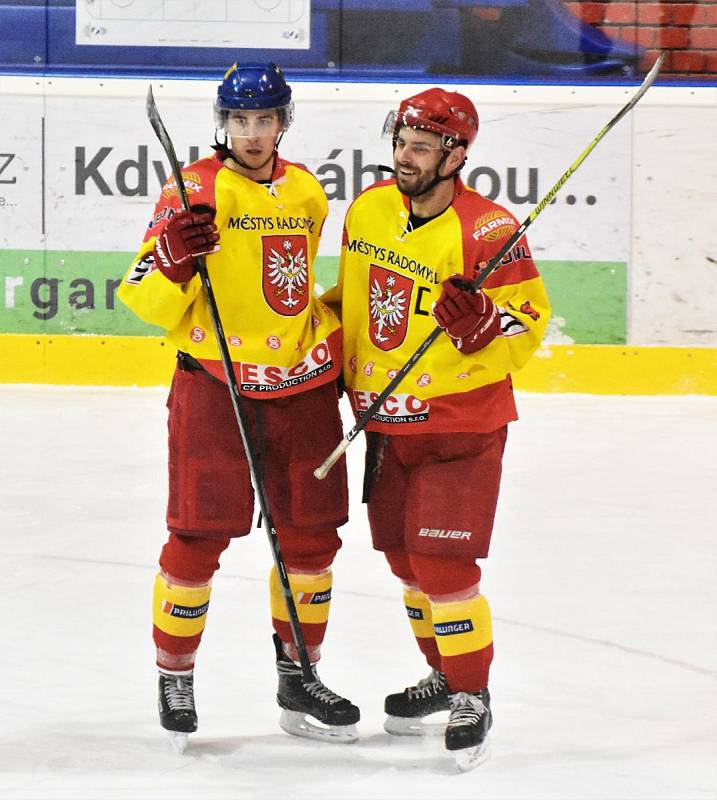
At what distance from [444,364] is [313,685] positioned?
0.57 m

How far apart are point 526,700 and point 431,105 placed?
1006 mm

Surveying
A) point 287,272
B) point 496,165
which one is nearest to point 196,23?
point 496,165

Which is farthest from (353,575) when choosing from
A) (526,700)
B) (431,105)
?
(431,105)

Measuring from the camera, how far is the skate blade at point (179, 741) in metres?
2.39

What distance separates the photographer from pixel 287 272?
2459 millimetres

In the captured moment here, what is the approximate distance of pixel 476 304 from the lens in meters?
2.27

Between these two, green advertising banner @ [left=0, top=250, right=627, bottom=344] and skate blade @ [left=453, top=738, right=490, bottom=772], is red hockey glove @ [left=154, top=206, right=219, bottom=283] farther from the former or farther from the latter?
green advertising banner @ [left=0, top=250, right=627, bottom=344]

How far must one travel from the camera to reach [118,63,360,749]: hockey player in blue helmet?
2426 millimetres

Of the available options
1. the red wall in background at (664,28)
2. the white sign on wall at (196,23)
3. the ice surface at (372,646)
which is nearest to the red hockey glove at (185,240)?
the ice surface at (372,646)

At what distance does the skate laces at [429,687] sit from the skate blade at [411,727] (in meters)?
0.04

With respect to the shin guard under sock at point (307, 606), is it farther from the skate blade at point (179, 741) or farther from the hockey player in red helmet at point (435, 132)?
the hockey player in red helmet at point (435, 132)

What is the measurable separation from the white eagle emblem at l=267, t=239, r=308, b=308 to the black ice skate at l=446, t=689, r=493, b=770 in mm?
672

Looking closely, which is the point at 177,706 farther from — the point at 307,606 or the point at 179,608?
the point at 307,606

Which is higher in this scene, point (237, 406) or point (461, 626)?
Answer: point (237, 406)
